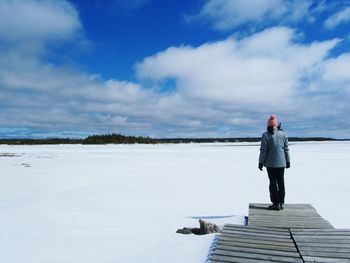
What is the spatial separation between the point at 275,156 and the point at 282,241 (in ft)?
7.78

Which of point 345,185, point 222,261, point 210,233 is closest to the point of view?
point 222,261

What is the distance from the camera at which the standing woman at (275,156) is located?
758 cm

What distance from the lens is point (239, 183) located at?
43.8 feet

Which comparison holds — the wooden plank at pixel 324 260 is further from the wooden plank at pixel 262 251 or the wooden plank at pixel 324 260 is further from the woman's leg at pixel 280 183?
the woman's leg at pixel 280 183

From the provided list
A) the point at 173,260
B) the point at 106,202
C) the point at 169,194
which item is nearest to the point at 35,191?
the point at 106,202

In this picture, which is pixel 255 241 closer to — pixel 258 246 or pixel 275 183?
pixel 258 246

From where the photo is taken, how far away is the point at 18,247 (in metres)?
6.21

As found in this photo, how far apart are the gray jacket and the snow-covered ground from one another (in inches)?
52.6

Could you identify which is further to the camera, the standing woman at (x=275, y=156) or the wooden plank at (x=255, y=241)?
the standing woman at (x=275, y=156)

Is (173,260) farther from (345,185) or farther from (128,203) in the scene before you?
(345,185)

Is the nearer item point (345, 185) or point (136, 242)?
point (136, 242)

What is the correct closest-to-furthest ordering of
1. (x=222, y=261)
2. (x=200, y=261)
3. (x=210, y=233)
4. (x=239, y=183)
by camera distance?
(x=222, y=261)
(x=200, y=261)
(x=210, y=233)
(x=239, y=183)

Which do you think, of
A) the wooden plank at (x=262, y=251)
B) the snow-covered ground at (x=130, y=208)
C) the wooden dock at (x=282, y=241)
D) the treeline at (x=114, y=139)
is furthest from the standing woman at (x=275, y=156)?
the treeline at (x=114, y=139)

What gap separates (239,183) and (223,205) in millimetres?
3716
